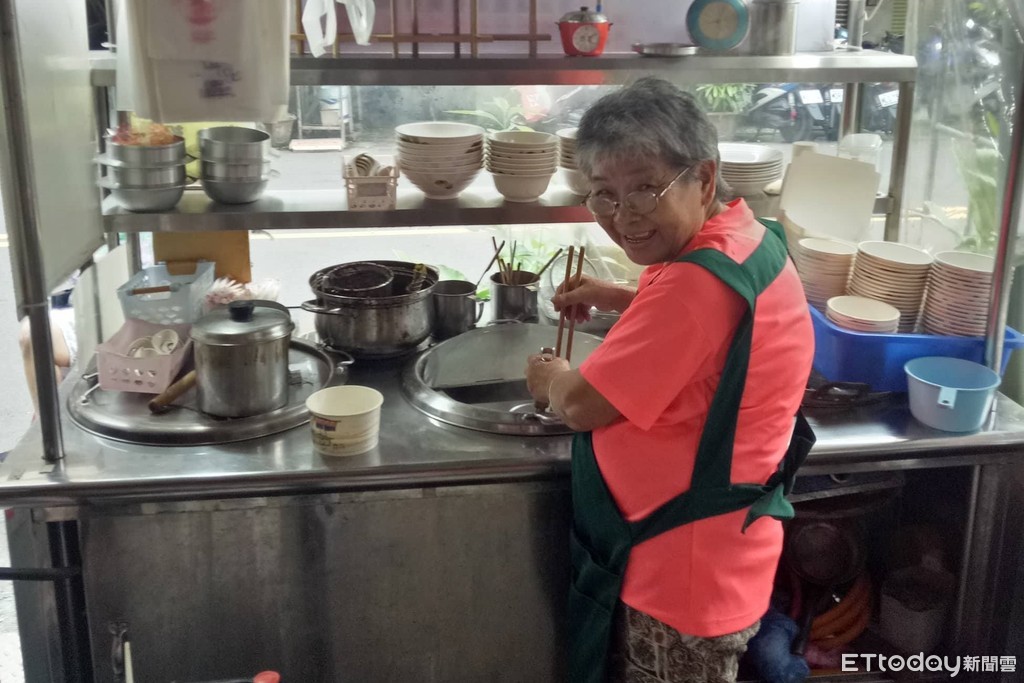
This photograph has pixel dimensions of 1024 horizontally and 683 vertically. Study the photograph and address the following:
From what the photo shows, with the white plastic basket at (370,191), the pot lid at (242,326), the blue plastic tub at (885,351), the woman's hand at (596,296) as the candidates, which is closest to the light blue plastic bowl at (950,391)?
the blue plastic tub at (885,351)

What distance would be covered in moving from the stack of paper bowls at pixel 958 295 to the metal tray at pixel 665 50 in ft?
2.68

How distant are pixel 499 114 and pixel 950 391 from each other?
1.42m

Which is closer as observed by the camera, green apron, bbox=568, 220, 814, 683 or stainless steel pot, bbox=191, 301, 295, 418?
green apron, bbox=568, 220, 814, 683

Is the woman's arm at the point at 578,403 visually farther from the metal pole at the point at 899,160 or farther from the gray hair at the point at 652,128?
the metal pole at the point at 899,160

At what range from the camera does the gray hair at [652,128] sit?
156cm

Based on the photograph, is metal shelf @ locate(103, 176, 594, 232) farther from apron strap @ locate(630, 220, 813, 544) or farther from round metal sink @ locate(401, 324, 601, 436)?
apron strap @ locate(630, 220, 813, 544)

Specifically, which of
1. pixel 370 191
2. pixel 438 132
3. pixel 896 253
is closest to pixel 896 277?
pixel 896 253

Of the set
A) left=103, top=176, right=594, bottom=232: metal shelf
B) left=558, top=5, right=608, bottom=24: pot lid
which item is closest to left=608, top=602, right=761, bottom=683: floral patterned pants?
left=103, top=176, right=594, bottom=232: metal shelf

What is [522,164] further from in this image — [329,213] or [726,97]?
[726,97]

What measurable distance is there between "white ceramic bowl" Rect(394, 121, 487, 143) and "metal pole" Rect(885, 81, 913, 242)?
1159 mm

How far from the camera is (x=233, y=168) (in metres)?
2.22

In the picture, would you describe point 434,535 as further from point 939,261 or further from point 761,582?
point 939,261

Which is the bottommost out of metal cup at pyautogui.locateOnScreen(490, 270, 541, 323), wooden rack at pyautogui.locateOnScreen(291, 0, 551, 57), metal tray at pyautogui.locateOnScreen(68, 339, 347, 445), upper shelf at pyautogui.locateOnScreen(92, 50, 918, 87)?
metal tray at pyautogui.locateOnScreen(68, 339, 347, 445)

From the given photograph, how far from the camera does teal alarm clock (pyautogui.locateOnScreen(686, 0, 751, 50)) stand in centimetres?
241
